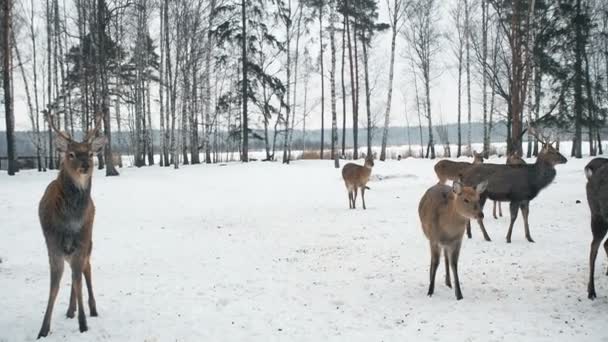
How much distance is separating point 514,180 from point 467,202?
4061 millimetres

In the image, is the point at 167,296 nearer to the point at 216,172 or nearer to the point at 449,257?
the point at 449,257

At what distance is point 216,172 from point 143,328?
18745 mm

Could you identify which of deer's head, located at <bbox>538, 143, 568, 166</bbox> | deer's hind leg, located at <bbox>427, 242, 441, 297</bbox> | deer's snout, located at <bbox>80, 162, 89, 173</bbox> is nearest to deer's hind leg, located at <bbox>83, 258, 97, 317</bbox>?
deer's snout, located at <bbox>80, 162, 89, 173</bbox>

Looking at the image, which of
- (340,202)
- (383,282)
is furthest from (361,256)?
(340,202)

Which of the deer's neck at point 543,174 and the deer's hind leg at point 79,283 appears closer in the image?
the deer's hind leg at point 79,283

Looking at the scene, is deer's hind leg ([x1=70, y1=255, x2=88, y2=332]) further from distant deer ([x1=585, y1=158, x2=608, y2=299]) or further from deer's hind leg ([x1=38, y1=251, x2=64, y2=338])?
distant deer ([x1=585, y1=158, x2=608, y2=299])

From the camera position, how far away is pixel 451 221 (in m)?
5.81

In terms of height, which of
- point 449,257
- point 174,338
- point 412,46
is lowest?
point 174,338

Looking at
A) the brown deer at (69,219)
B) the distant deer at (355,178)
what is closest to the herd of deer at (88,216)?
the brown deer at (69,219)

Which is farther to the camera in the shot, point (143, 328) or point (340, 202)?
point (340, 202)

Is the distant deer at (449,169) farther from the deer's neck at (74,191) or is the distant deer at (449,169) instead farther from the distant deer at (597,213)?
the deer's neck at (74,191)

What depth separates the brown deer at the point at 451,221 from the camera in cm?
577

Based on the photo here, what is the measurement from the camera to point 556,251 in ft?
25.4

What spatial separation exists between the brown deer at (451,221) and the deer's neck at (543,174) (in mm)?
3924
